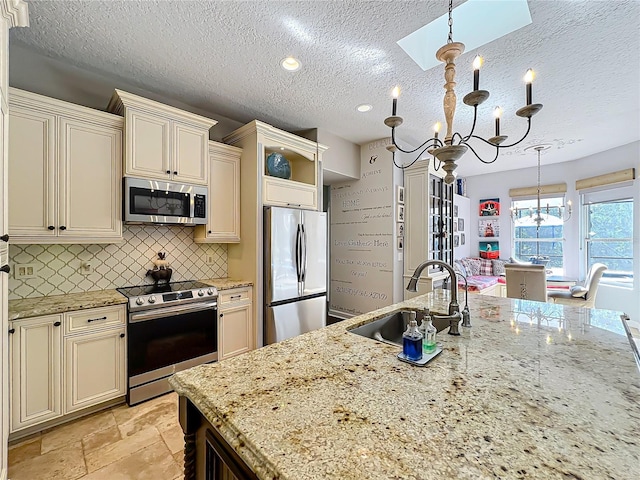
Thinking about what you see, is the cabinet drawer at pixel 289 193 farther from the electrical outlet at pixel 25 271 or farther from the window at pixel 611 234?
the window at pixel 611 234

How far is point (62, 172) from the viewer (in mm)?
2098

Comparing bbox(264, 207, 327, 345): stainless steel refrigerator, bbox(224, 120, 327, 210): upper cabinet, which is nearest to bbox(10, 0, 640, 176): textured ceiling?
bbox(224, 120, 327, 210): upper cabinet

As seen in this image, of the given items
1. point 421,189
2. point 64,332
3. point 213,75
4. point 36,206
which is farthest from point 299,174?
point 64,332

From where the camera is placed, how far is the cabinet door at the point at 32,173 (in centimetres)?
191

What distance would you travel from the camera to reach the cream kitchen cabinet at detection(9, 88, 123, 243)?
1.93 meters

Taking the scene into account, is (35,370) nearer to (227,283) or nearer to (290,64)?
(227,283)

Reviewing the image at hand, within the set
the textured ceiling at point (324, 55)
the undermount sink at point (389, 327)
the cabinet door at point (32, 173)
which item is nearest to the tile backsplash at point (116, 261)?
the cabinet door at point (32, 173)

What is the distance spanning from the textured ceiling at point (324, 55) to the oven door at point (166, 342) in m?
2.06

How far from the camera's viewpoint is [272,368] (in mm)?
998

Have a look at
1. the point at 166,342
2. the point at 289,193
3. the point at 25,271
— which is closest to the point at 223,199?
the point at 289,193

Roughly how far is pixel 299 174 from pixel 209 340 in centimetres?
224

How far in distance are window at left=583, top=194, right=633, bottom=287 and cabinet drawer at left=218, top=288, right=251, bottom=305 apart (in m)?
5.83

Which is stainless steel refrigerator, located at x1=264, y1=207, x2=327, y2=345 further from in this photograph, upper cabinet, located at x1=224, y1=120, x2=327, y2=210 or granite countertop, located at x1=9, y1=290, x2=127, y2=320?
granite countertop, located at x1=9, y1=290, x2=127, y2=320

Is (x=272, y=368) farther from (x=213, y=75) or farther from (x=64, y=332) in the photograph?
(x=213, y=75)
